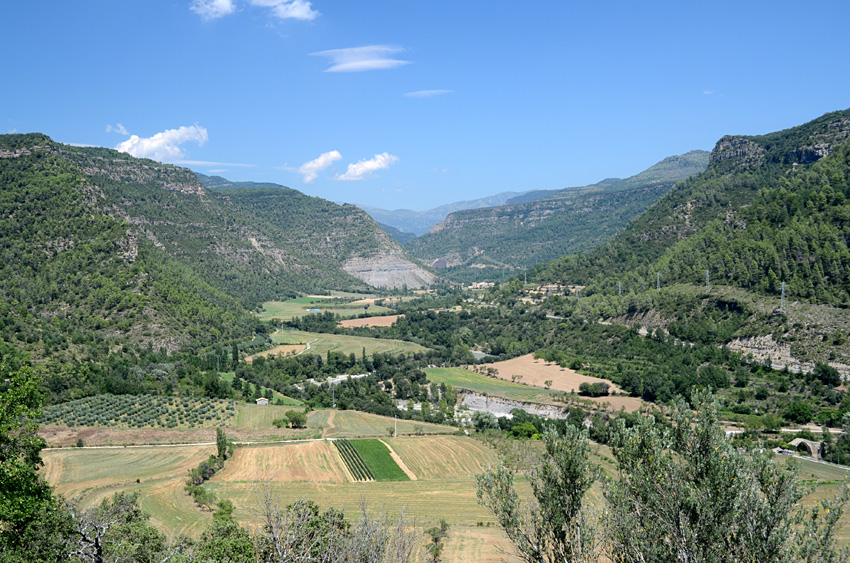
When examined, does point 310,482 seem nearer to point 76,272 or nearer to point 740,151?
point 76,272

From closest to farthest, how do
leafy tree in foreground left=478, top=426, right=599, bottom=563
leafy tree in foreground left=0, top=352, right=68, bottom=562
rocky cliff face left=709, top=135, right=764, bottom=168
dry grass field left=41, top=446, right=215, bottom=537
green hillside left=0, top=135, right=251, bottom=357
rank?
leafy tree in foreground left=0, top=352, right=68, bottom=562
leafy tree in foreground left=478, top=426, right=599, bottom=563
dry grass field left=41, top=446, right=215, bottom=537
green hillside left=0, top=135, right=251, bottom=357
rocky cliff face left=709, top=135, right=764, bottom=168

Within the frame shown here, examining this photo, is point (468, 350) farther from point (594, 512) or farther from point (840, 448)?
point (594, 512)

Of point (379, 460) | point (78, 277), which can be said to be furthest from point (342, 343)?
point (379, 460)

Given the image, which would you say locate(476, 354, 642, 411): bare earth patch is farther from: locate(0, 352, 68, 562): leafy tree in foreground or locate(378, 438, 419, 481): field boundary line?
locate(0, 352, 68, 562): leafy tree in foreground

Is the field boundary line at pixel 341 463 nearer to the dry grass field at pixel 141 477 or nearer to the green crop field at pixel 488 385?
the dry grass field at pixel 141 477

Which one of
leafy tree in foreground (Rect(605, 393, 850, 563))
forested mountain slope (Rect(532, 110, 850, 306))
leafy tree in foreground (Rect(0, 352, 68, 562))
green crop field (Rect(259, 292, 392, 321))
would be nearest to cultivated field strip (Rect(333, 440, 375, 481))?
leafy tree in foreground (Rect(0, 352, 68, 562))
